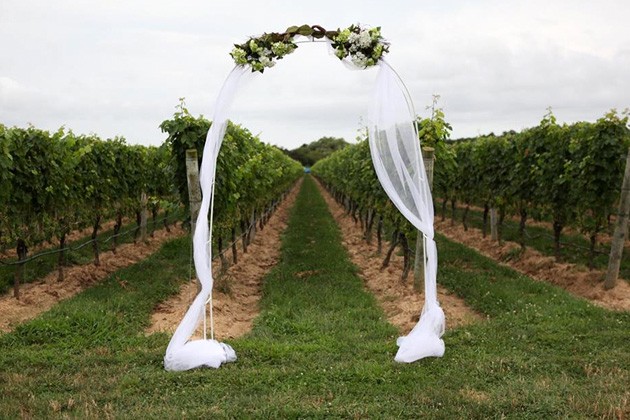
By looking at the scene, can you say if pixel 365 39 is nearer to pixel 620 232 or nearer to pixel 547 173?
pixel 620 232

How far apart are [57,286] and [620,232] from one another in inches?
352

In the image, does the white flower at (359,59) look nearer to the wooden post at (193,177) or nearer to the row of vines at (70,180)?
the wooden post at (193,177)

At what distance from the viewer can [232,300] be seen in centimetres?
814

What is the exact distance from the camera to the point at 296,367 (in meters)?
4.94

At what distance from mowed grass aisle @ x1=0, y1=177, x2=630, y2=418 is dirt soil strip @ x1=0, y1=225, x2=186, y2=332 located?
0.57m

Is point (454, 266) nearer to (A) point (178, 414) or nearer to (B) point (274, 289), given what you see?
(B) point (274, 289)

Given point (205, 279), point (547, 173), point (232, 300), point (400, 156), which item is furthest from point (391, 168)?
point (547, 173)

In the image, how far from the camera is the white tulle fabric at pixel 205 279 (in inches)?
198

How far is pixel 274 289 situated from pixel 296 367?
3604 millimetres

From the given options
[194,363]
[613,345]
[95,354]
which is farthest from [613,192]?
[95,354]

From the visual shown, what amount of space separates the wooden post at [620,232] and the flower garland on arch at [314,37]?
4.52 meters

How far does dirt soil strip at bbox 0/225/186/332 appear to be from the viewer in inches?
282

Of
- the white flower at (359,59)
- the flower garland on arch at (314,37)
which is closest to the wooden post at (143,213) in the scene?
the flower garland on arch at (314,37)

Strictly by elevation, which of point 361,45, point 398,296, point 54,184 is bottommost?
point 398,296
